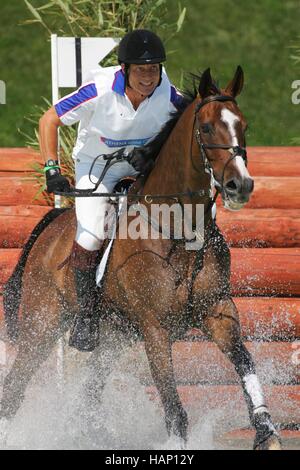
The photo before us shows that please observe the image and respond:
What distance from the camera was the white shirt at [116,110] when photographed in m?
5.79

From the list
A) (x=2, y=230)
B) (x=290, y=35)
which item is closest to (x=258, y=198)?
(x=2, y=230)

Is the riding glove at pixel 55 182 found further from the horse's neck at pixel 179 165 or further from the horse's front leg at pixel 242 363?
the horse's front leg at pixel 242 363

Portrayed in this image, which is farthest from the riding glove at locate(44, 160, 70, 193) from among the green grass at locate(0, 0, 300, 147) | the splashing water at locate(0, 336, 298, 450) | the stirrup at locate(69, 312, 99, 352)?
the green grass at locate(0, 0, 300, 147)

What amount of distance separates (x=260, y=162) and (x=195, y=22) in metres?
6.65

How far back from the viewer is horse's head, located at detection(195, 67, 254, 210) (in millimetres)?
4955

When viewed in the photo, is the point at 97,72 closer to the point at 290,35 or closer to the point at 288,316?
the point at 288,316

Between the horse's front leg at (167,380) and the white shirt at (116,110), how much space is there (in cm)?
114

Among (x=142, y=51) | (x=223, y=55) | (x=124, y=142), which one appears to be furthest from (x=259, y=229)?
(x=223, y=55)

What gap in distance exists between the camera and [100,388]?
6816 millimetres

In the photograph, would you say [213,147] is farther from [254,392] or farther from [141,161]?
[254,392]

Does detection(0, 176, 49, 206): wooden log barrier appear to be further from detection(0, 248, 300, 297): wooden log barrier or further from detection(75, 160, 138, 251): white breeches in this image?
detection(75, 160, 138, 251): white breeches

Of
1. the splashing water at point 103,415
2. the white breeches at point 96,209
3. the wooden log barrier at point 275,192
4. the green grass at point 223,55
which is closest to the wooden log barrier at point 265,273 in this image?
the wooden log barrier at point 275,192

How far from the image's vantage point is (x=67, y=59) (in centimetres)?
755

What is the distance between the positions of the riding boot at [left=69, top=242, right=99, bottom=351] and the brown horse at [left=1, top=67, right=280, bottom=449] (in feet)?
0.33
